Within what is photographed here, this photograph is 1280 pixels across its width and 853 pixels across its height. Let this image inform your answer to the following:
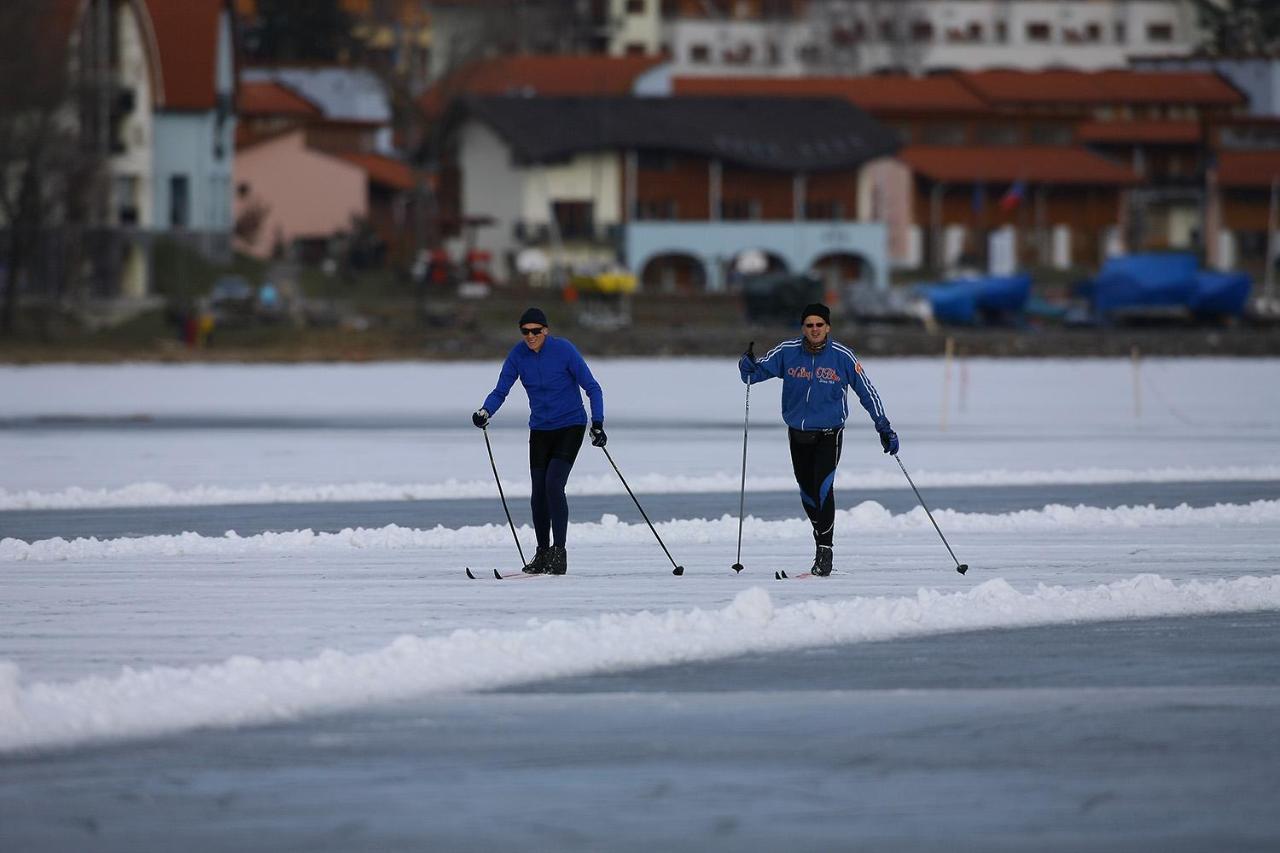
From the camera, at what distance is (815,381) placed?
47.3ft

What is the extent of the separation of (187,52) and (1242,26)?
67.1 m

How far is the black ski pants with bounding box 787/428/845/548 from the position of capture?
14.4 metres

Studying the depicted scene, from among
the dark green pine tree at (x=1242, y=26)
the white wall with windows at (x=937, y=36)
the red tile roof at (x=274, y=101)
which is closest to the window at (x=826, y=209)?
the red tile roof at (x=274, y=101)

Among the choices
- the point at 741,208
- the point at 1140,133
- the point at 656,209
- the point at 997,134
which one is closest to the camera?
the point at 656,209

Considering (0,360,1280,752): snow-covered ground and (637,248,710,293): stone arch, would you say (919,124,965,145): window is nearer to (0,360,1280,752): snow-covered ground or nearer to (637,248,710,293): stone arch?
(637,248,710,293): stone arch

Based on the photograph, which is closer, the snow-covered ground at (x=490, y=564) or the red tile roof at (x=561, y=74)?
the snow-covered ground at (x=490, y=564)

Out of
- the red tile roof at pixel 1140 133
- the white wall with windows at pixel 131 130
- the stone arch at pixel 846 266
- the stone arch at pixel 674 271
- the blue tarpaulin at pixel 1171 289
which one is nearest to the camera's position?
the white wall with windows at pixel 131 130

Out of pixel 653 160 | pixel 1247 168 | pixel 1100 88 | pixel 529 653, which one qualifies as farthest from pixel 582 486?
pixel 1100 88

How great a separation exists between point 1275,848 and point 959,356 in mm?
47179

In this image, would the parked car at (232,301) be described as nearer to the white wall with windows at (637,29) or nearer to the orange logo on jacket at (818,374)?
the orange logo on jacket at (818,374)

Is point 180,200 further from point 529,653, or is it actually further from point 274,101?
point 529,653

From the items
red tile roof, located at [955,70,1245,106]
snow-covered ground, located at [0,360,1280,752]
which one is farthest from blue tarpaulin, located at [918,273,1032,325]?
red tile roof, located at [955,70,1245,106]

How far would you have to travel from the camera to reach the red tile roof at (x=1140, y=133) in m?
95.2

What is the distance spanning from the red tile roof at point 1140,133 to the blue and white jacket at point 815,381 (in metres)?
82.6
